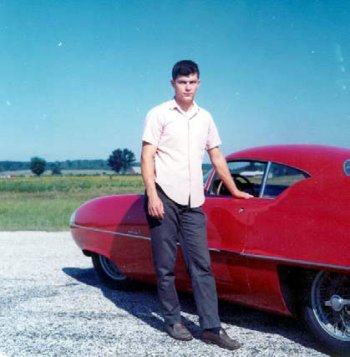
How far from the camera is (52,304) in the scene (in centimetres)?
494

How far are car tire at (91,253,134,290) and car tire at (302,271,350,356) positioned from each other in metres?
2.29

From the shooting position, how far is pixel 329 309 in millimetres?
3561

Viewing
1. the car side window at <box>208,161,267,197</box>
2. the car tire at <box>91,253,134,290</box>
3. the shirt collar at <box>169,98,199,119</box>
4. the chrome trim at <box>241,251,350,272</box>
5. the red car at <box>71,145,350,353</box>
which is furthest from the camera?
the car tire at <box>91,253,134,290</box>

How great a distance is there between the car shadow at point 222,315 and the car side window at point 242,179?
3.24ft

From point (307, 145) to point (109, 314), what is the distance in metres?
2.11

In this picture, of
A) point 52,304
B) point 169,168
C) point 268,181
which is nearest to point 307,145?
point 268,181

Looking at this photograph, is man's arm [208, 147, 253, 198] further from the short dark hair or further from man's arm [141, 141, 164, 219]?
the short dark hair

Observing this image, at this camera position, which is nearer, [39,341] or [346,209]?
[346,209]

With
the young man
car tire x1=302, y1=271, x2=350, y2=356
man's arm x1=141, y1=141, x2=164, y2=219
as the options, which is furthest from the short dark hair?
car tire x1=302, y1=271, x2=350, y2=356

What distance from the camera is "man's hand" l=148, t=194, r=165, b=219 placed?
3.63 m

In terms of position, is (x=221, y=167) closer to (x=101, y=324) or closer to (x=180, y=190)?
(x=180, y=190)

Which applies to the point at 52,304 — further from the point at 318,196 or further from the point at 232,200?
the point at 318,196

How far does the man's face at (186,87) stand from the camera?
3.68 meters

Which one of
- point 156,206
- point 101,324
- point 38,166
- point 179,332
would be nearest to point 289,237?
point 156,206
